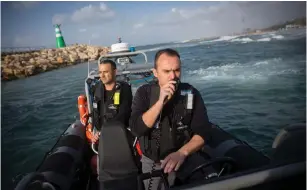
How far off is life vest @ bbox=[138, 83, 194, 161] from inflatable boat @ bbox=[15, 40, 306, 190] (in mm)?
229

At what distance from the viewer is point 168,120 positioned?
215 cm

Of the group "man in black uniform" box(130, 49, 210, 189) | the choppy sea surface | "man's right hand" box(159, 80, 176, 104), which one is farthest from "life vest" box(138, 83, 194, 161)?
the choppy sea surface

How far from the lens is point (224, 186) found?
34.6 inches

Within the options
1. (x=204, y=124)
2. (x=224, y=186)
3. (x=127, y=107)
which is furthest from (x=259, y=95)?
(x=224, y=186)

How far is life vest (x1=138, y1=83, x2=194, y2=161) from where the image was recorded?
214 centimetres

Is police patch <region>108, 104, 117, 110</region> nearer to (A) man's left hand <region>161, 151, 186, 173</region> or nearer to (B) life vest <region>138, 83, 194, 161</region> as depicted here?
(B) life vest <region>138, 83, 194, 161</region>

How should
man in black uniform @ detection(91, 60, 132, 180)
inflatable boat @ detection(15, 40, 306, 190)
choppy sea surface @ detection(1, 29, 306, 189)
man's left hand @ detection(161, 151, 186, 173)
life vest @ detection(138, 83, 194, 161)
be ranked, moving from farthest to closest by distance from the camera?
choppy sea surface @ detection(1, 29, 306, 189) < man in black uniform @ detection(91, 60, 132, 180) < life vest @ detection(138, 83, 194, 161) < man's left hand @ detection(161, 151, 186, 173) < inflatable boat @ detection(15, 40, 306, 190)

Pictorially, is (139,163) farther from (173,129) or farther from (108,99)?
(108,99)

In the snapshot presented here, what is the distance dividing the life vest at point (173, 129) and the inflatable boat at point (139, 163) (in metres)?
0.23

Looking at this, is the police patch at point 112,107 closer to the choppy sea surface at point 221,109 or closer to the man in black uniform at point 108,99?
the man in black uniform at point 108,99

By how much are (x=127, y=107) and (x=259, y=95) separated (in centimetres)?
771

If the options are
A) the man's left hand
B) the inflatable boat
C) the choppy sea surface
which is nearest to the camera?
the inflatable boat

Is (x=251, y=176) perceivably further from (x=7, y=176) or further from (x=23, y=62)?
(x=23, y=62)

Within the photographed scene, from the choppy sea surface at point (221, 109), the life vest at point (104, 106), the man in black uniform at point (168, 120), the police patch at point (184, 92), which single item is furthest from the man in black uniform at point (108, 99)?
the choppy sea surface at point (221, 109)
